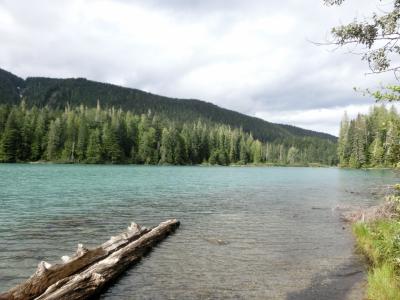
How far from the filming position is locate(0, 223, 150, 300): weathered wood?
917 centimetres

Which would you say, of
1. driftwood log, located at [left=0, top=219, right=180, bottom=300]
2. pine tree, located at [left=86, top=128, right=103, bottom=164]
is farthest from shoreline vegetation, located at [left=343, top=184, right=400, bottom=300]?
pine tree, located at [left=86, top=128, right=103, bottom=164]

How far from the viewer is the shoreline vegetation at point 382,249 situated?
A: 10156 mm

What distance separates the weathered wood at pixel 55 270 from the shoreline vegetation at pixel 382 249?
9.45 metres

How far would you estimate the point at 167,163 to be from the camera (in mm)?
161625

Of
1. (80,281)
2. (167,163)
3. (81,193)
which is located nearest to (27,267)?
(80,281)

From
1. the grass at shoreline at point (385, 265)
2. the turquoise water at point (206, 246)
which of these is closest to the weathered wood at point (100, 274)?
the turquoise water at point (206, 246)

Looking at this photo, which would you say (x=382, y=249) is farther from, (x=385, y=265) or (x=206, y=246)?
(x=206, y=246)

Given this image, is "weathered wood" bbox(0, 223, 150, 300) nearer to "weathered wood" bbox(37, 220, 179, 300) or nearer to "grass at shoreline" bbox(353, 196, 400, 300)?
"weathered wood" bbox(37, 220, 179, 300)

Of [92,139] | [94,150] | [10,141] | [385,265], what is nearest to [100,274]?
[385,265]

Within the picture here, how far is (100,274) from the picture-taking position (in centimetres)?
1115

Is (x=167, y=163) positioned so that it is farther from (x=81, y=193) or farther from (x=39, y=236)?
(x=39, y=236)

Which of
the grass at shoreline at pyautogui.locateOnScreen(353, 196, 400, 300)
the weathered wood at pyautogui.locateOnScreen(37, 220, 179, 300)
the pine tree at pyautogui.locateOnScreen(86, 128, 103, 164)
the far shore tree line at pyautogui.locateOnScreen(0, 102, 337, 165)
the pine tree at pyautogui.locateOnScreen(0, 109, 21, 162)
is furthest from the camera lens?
the pine tree at pyautogui.locateOnScreen(86, 128, 103, 164)

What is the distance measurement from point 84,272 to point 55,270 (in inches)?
40.4

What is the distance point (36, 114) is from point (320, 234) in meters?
152
